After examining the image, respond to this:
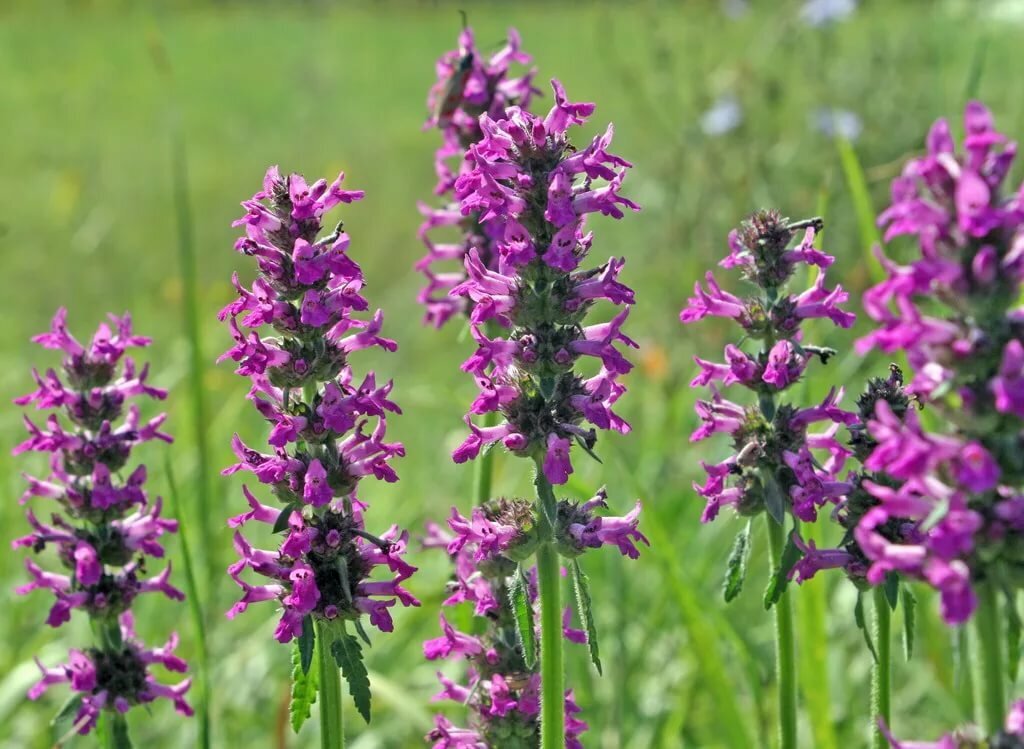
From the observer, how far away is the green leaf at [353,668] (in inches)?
103

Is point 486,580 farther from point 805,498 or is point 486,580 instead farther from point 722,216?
point 722,216

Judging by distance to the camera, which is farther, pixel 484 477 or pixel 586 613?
pixel 484 477

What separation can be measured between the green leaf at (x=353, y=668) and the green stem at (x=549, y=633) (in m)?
0.37

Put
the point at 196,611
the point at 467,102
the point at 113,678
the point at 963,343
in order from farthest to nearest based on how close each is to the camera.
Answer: the point at 467,102, the point at 113,678, the point at 196,611, the point at 963,343

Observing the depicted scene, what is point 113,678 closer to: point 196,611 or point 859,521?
point 196,611

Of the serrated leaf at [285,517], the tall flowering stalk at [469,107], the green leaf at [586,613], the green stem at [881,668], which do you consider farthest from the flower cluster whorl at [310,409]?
the green stem at [881,668]

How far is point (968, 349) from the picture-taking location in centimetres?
185

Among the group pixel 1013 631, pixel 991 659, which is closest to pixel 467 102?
pixel 1013 631

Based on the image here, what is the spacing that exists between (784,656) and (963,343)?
4.12 ft

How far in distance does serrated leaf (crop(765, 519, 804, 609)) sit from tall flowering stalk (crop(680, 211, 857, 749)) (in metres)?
0.01

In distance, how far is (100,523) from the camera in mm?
3422

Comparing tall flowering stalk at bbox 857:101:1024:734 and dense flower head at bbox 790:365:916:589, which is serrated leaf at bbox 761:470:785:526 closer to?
dense flower head at bbox 790:365:916:589

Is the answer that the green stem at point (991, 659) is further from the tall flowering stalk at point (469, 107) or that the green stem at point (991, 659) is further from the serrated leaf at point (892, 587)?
the tall flowering stalk at point (469, 107)

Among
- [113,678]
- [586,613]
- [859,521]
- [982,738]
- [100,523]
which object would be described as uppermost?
[100,523]
